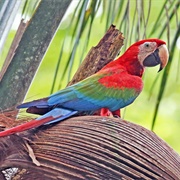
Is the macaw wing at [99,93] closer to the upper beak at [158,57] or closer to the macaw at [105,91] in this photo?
the macaw at [105,91]

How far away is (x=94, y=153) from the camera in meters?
0.65

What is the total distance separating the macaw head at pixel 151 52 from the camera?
3.94 ft

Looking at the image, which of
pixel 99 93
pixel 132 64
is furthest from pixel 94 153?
pixel 132 64

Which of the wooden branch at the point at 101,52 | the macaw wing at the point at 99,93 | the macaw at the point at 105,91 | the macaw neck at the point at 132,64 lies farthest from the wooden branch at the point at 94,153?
the macaw neck at the point at 132,64

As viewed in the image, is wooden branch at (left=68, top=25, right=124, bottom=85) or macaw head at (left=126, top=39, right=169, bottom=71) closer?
wooden branch at (left=68, top=25, right=124, bottom=85)

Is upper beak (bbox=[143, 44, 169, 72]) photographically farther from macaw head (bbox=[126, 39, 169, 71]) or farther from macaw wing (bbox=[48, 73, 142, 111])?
macaw wing (bbox=[48, 73, 142, 111])

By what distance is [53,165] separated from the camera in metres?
0.65

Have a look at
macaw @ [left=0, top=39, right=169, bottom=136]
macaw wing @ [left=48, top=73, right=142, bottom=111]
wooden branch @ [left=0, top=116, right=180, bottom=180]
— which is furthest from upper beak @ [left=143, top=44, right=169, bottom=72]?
wooden branch @ [left=0, top=116, right=180, bottom=180]

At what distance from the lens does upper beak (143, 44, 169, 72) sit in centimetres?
120

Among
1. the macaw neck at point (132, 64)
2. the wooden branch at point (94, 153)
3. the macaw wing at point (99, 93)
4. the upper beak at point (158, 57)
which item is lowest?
the wooden branch at point (94, 153)

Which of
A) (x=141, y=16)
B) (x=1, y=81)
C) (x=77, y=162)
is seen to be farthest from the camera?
(x=141, y=16)

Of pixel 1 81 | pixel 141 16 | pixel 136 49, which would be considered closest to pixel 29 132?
pixel 1 81

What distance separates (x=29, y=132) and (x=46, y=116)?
0.07 metres

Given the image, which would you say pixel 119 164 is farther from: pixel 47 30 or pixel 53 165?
pixel 47 30
